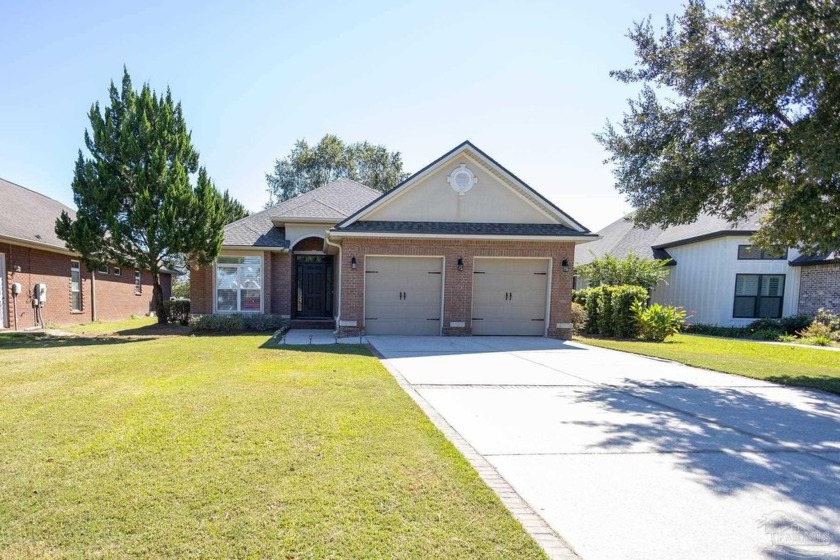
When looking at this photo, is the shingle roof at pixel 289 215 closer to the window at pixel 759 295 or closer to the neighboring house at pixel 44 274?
the neighboring house at pixel 44 274

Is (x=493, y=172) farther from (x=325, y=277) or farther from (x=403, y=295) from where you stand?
(x=325, y=277)

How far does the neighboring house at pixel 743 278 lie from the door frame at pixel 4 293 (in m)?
22.7

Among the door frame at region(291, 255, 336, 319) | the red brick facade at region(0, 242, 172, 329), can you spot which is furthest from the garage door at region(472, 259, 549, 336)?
the red brick facade at region(0, 242, 172, 329)

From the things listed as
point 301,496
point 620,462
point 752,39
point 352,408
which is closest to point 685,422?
point 620,462

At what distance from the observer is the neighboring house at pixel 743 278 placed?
16328mm

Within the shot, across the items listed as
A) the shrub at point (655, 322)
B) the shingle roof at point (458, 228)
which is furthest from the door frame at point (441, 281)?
the shrub at point (655, 322)

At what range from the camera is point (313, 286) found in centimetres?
1532

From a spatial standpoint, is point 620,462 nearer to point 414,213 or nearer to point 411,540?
point 411,540

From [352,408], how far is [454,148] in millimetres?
9097

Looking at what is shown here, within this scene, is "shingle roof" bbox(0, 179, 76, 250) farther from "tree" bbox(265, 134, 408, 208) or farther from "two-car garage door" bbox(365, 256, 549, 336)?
"tree" bbox(265, 134, 408, 208)

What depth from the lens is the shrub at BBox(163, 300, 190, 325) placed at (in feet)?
49.4

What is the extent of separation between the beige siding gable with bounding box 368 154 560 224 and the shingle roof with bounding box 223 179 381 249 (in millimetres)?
3360

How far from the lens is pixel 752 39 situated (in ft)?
23.3

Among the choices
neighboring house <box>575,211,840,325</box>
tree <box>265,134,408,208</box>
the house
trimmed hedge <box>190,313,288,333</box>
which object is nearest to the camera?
the house
